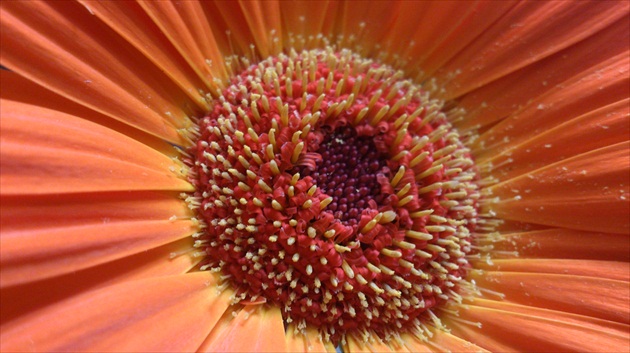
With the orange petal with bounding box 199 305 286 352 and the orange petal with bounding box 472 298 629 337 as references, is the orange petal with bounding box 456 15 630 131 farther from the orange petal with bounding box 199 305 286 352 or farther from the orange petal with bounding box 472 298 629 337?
the orange petal with bounding box 199 305 286 352

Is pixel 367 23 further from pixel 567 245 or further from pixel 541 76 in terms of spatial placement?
pixel 567 245

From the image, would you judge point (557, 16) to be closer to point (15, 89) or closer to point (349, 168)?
point (349, 168)

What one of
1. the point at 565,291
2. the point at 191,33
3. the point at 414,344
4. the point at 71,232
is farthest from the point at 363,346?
the point at 191,33

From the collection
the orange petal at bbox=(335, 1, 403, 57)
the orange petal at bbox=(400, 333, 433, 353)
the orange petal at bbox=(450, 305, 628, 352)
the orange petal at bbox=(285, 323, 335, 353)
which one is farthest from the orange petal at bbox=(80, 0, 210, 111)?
the orange petal at bbox=(450, 305, 628, 352)

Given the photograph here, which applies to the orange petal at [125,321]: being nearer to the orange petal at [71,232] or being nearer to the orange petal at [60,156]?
the orange petal at [71,232]

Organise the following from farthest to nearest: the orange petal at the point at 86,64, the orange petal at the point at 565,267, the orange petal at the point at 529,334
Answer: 1. the orange petal at the point at 565,267
2. the orange petal at the point at 529,334
3. the orange petal at the point at 86,64

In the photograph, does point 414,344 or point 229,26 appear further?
point 229,26

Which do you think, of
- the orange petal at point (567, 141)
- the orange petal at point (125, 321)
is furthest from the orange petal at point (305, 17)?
the orange petal at point (125, 321)

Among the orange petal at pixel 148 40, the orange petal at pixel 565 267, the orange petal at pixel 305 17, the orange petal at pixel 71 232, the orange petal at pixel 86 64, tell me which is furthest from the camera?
the orange petal at pixel 305 17
